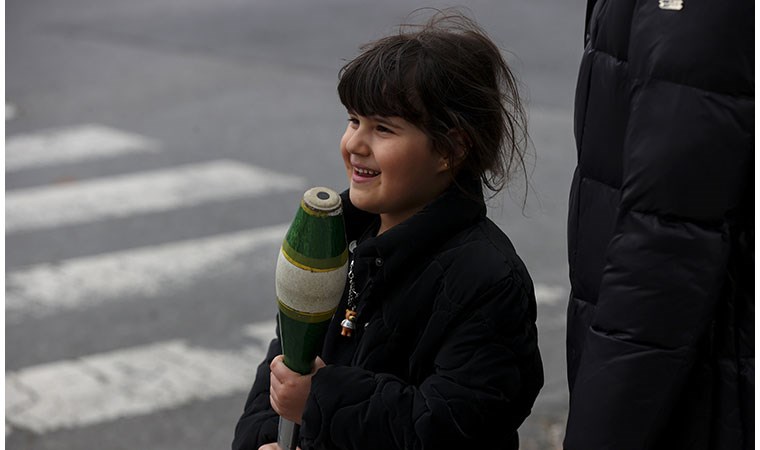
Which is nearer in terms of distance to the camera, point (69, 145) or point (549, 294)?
point (549, 294)

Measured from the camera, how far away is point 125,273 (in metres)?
6.25

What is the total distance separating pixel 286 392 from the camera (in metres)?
2.53

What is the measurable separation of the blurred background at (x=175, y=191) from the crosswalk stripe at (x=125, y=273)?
1 centimetres

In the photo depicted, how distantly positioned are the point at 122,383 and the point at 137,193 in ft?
7.55

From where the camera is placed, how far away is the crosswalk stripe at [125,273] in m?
5.96

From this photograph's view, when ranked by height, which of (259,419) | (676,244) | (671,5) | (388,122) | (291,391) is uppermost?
(671,5)

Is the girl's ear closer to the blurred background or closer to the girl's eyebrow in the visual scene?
the girl's eyebrow

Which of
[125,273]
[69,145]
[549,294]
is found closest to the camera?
[549,294]

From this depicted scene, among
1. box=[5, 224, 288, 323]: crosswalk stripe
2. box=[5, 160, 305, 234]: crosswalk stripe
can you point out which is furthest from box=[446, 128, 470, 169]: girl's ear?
box=[5, 160, 305, 234]: crosswalk stripe

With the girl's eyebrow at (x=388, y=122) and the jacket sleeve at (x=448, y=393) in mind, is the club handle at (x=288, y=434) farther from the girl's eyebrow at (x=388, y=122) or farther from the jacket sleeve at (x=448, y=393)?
the girl's eyebrow at (x=388, y=122)

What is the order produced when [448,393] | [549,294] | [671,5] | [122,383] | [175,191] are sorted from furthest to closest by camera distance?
1. [175,191]
2. [549,294]
3. [122,383]
4. [448,393]
5. [671,5]

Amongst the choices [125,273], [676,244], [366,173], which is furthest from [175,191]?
[676,244]

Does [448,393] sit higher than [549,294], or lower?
higher

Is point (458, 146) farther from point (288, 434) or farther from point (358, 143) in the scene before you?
point (288, 434)
